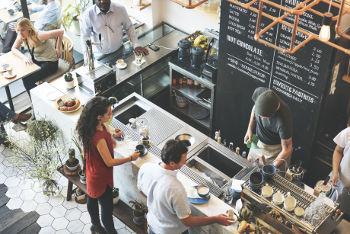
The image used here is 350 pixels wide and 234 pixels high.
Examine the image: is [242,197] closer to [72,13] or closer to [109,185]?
[109,185]

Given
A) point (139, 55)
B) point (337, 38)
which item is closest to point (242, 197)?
point (337, 38)

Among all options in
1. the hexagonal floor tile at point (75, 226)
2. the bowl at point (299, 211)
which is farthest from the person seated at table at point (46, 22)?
the bowl at point (299, 211)

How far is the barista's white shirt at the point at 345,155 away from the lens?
4.51 meters

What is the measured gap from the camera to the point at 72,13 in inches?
293

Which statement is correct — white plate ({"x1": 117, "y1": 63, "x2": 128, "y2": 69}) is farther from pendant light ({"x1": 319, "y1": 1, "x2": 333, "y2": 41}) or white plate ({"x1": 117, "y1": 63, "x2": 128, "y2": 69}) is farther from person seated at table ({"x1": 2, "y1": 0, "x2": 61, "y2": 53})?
pendant light ({"x1": 319, "y1": 1, "x2": 333, "y2": 41})

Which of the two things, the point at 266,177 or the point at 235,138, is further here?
the point at 235,138

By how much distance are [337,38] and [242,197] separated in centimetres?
187

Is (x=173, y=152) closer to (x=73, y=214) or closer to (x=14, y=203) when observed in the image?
(x=73, y=214)

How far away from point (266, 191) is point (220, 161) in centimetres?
112

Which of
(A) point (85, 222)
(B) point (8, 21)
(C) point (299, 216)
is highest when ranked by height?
(C) point (299, 216)

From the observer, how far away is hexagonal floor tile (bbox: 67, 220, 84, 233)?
518 centimetres

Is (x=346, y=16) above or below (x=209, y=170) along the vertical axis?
above

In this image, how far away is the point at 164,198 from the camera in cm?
366

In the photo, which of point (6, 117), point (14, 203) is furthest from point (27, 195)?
point (6, 117)
